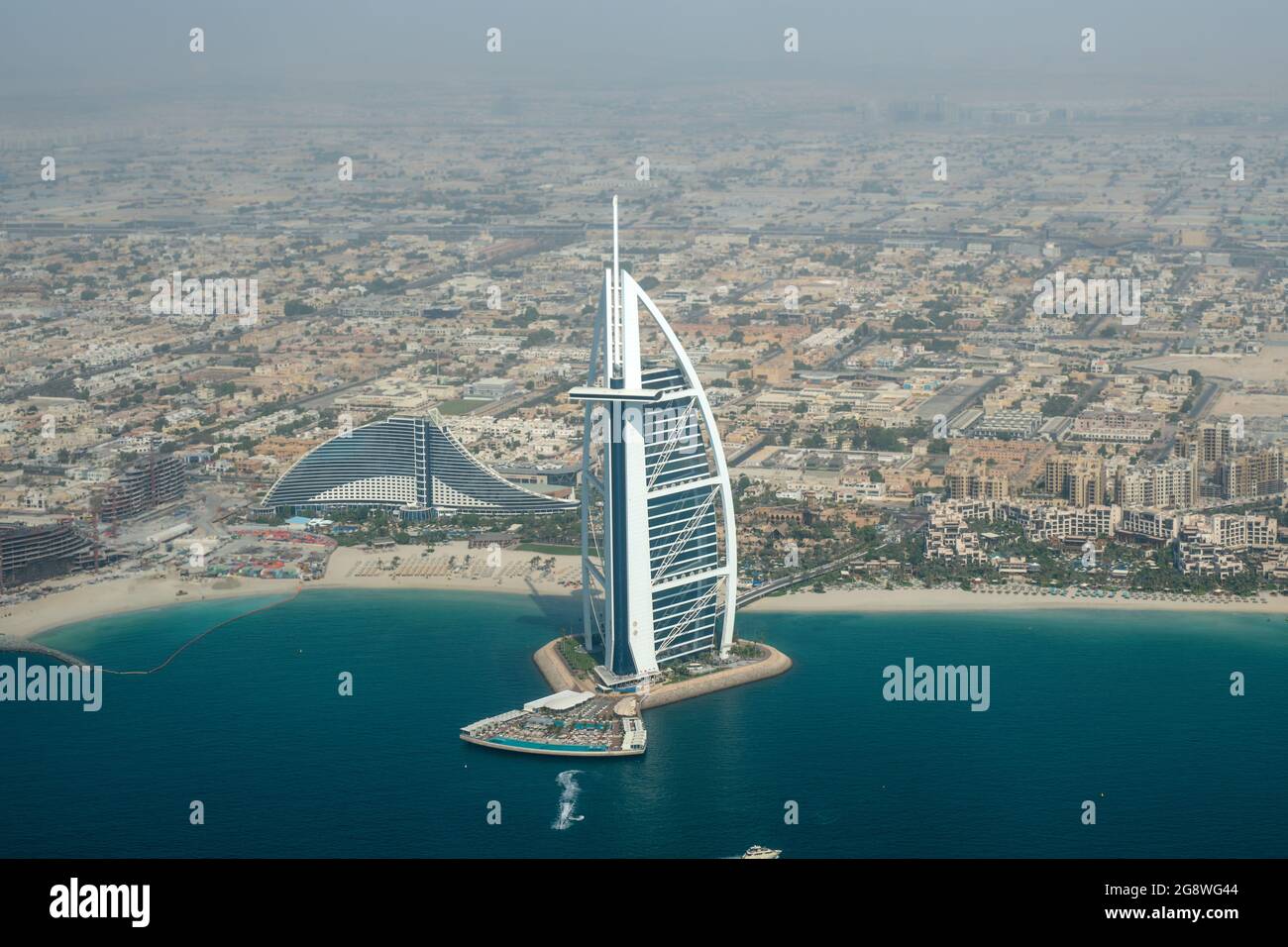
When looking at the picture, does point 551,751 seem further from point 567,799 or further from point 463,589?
point 463,589

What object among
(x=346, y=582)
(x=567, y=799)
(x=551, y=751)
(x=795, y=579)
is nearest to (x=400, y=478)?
(x=346, y=582)

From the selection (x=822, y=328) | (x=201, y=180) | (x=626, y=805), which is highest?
(x=201, y=180)

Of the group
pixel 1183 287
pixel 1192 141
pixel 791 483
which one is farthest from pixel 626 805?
pixel 1192 141

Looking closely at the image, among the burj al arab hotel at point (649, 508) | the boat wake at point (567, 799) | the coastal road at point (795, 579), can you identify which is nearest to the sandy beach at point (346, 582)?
the coastal road at point (795, 579)

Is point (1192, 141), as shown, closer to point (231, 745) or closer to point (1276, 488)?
point (1276, 488)

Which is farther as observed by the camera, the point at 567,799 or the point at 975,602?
the point at 975,602

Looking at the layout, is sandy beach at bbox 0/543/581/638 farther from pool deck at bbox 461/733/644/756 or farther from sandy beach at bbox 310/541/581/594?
pool deck at bbox 461/733/644/756

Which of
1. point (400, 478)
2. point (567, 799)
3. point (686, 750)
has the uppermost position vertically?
point (400, 478)
